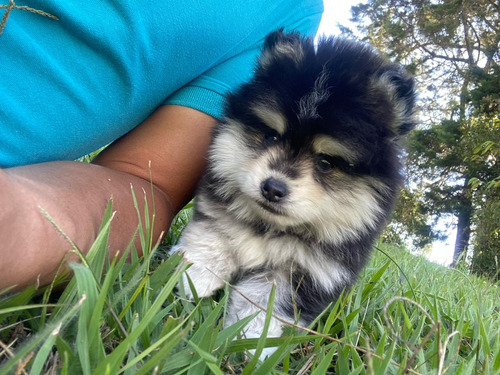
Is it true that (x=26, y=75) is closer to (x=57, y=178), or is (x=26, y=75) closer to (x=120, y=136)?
(x=57, y=178)

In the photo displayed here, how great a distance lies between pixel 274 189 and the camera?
1787 millimetres

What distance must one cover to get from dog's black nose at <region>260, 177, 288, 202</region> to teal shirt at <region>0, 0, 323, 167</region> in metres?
0.74

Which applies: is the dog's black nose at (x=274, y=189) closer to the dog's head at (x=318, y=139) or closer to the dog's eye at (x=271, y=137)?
the dog's head at (x=318, y=139)

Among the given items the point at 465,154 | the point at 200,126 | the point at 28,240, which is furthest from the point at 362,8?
the point at 28,240

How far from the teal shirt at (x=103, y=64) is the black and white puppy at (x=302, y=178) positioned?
0.31 meters

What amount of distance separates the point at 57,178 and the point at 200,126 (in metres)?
0.92

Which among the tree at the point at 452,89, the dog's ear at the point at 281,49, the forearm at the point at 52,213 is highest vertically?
the tree at the point at 452,89

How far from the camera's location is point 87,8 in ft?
5.64

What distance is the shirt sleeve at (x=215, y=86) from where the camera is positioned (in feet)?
7.76

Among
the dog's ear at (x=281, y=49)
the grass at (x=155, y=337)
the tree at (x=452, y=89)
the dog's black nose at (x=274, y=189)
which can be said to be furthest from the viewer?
the tree at (x=452, y=89)

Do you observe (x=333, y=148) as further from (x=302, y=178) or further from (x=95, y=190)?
(x=95, y=190)

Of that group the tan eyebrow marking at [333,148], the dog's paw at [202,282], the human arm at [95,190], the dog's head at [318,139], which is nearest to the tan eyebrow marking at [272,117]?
the dog's head at [318,139]

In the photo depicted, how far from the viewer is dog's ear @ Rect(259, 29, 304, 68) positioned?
201cm

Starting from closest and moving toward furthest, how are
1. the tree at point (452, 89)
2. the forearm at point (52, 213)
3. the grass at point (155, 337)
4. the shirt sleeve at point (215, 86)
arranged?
the grass at point (155, 337) → the forearm at point (52, 213) → the shirt sleeve at point (215, 86) → the tree at point (452, 89)
